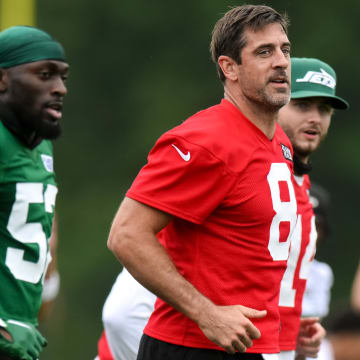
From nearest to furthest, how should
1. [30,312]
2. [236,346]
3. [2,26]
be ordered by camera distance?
[236,346] → [30,312] → [2,26]

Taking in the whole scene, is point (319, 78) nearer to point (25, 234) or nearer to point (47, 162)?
point (47, 162)

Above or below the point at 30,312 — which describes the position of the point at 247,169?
above

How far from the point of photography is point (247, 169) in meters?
4.10

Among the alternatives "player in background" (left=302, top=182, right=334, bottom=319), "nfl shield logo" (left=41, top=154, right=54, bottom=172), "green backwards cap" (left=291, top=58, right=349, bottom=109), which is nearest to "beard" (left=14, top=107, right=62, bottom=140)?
"nfl shield logo" (left=41, top=154, right=54, bottom=172)

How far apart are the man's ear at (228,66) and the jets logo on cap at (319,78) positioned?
1.15 meters

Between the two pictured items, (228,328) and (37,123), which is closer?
(228,328)

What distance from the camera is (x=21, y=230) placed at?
478 cm

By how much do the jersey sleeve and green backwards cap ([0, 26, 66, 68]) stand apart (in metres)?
1.27

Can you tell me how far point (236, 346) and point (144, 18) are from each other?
13531 mm

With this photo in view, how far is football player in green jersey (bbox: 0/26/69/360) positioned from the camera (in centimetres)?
474

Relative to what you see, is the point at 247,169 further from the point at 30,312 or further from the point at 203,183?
the point at 30,312

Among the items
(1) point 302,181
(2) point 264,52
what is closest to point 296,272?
(1) point 302,181

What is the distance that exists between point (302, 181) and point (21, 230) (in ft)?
4.74

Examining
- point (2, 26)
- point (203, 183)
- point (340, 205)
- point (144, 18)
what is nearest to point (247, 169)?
point (203, 183)
